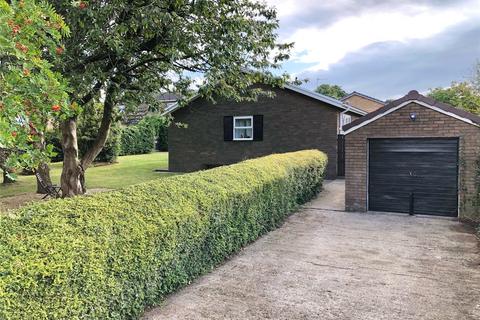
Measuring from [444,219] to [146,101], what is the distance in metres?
7.92

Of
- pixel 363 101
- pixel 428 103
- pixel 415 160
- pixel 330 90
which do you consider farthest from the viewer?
pixel 330 90

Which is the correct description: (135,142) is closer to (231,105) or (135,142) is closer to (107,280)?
(231,105)

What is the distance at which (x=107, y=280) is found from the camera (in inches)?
128

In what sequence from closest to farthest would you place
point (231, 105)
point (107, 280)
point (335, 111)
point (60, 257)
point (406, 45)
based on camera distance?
point (60, 257), point (107, 280), point (335, 111), point (231, 105), point (406, 45)

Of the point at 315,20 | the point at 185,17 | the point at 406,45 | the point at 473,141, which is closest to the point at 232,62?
the point at 185,17

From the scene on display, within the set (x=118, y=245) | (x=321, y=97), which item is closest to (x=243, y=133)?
(x=321, y=97)

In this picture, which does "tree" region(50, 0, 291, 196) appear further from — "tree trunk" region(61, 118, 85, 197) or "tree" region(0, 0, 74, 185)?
"tree" region(0, 0, 74, 185)

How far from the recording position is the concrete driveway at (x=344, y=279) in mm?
4137

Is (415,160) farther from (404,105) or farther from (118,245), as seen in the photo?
(118,245)

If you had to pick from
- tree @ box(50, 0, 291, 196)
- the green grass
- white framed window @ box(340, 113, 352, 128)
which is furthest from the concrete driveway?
white framed window @ box(340, 113, 352, 128)

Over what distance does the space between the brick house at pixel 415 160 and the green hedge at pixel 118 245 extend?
15.5ft

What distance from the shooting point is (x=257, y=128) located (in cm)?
1788

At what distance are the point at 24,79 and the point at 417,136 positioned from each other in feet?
28.8

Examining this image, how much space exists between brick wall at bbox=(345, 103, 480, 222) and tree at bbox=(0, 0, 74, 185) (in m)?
7.99
